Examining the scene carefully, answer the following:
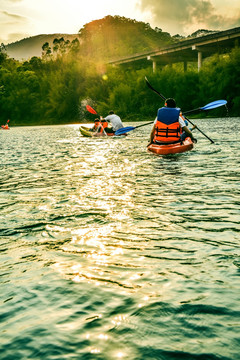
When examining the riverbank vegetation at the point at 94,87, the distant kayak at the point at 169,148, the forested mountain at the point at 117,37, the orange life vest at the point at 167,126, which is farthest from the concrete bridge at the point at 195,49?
the forested mountain at the point at 117,37

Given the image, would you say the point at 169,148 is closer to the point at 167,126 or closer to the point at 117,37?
the point at 167,126

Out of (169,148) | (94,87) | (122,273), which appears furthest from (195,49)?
(122,273)

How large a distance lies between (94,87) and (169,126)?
5329 centimetres

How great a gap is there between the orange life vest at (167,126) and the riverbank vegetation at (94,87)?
31.1 m

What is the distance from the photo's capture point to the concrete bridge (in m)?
48.0

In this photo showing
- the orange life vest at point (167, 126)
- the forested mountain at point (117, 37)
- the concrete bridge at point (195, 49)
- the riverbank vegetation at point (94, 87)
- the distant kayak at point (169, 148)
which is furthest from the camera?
the forested mountain at point (117, 37)

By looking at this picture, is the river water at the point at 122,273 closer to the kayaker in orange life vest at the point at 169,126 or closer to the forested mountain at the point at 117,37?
the kayaker in orange life vest at the point at 169,126

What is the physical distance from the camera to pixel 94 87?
207ft

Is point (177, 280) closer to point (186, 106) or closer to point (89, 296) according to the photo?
point (89, 296)

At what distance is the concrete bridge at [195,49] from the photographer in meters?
48.0

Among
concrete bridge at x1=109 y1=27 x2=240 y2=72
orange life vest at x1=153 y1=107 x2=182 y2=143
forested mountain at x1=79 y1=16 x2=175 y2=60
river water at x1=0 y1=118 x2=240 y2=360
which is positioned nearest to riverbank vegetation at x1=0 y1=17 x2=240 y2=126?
concrete bridge at x1=109 y1=27 x2=240 y2=72

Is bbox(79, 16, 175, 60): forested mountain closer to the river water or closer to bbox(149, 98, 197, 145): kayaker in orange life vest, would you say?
bbox(149, 98, 197, 145): kayaker in orange life vest

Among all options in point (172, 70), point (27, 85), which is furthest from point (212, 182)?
point (27, 85)

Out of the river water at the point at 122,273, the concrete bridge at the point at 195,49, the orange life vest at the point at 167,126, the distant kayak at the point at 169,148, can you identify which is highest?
the concrete bridge at the point at 195,49
